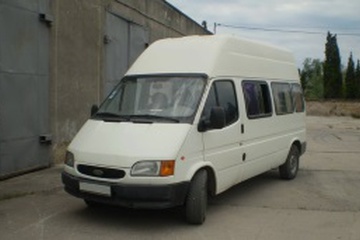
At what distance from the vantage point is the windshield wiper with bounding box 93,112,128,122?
6698 millimetres

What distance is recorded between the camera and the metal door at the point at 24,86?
8.96 meters

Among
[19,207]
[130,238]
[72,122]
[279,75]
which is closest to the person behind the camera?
[130,238]

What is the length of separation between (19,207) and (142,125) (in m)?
2.29

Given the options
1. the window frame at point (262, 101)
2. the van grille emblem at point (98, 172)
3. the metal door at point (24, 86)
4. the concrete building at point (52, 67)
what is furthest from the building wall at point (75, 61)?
the van grille emblem at point (98, 172)

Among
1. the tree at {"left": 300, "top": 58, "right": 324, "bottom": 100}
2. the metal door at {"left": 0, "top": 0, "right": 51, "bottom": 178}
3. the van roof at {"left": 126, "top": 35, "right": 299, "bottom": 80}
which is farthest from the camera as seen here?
the tree at {"left": 300, "top": 58, "right": 324, "bottom": 100}

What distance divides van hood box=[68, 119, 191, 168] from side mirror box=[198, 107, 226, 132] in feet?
0.86

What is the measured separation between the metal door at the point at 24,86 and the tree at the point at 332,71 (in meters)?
42.2

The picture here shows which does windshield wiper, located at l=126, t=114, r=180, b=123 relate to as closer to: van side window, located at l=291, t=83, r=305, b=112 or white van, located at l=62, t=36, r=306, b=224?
white van, located at l=62, t=36, r=306, b=224

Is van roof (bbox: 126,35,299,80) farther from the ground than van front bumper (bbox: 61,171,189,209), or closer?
farther from the ground

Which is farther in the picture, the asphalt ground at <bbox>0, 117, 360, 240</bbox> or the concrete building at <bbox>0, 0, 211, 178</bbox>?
the concrete building at <bbox>0, 0, 211, 178</bbox>

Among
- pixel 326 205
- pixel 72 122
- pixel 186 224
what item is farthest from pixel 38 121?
pixel 326 205

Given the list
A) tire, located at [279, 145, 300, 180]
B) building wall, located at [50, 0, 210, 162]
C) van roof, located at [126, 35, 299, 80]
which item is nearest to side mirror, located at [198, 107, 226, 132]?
van roof, located at [126, 35, 299, 80]

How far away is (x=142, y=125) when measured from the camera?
6410mm

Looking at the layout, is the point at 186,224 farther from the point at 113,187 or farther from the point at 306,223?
the point at 306,223
